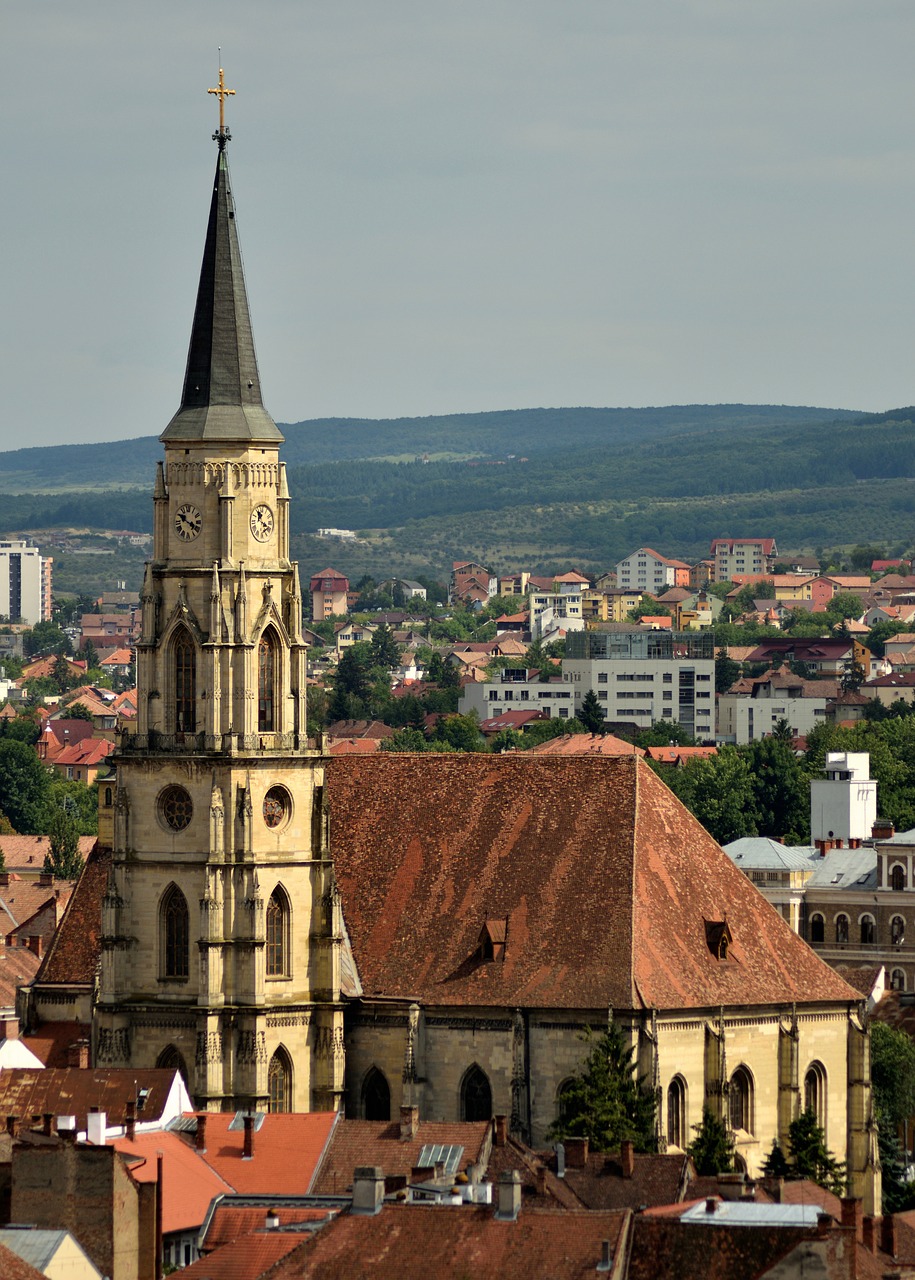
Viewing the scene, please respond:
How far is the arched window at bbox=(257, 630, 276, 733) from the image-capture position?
323ft

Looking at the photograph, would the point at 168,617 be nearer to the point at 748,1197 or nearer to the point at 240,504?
the point at 240,504

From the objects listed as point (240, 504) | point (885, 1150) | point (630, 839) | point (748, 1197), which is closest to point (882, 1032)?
point (885, 1150)

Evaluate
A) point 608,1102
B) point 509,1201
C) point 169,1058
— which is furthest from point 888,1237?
point 169,1058

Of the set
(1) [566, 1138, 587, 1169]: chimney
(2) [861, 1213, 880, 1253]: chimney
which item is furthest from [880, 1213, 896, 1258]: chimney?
(1) [566, 1138, 587, 1169]: chimney

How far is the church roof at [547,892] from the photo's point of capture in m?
98.7

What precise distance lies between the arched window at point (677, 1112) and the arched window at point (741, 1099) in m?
1.63

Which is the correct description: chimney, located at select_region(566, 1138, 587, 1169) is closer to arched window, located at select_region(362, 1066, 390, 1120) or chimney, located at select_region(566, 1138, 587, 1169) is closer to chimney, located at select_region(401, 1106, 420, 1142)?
chimney, located at select_region(401, 1106, 420, 1142)

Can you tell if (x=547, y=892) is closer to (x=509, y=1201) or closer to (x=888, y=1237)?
(x=888, y=1237)

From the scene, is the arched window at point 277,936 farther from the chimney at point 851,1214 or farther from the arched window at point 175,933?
the chimney at point 851,1214

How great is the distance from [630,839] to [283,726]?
9188 millimetres

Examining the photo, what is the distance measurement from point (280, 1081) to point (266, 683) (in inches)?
385

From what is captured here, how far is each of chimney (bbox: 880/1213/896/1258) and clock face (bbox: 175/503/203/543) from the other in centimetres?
3015

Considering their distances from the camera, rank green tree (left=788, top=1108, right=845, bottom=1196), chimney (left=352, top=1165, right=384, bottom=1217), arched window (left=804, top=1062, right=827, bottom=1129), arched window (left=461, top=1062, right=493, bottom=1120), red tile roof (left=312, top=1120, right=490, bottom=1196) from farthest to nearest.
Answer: arched window (left=804, top=1062, right=827, bottom=1129), arched window (left=461, top=1062, right=493, bottom=1120), green tree (left=788, top=1108, right=845, bottom=1196), red tile roof (left=312, top=1120, right=490, bottom=1196), chimney (left=352, top=1165, right=384, bottom=1217)

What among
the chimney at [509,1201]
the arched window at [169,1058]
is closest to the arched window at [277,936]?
the arched window at [169,1058]
